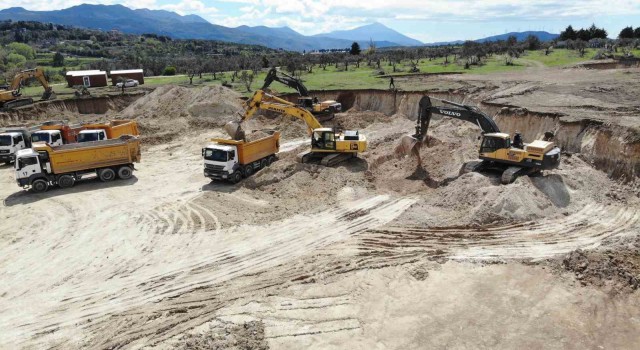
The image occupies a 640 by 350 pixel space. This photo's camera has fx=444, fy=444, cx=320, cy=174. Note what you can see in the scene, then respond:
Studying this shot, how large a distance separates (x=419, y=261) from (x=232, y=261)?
599 centimetres

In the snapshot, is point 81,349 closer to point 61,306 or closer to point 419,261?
point 61,306

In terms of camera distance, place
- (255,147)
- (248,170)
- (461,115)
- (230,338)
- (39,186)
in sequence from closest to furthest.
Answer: (230,338), (461,115), (39,186), (248,170), (255,147)

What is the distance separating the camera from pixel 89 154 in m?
22.0

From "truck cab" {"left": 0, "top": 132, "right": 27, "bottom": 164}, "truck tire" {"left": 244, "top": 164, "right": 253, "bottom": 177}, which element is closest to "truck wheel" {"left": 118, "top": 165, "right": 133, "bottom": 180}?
"truck tire" {"left": 244, "top": 164, "right": 253, "bottom": 177}

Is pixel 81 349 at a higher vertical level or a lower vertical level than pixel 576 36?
lower

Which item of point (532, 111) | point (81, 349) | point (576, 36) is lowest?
point (81, 349)

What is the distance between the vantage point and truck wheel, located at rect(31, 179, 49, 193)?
69.1ft

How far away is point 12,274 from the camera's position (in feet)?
45.7

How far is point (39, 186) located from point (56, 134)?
23.5ft

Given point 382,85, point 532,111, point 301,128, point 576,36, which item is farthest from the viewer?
point 576,36

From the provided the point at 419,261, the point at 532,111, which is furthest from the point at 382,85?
the point at 419,261

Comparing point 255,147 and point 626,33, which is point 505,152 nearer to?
point 255,147

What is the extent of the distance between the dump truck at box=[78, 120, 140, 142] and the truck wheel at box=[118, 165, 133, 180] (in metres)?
4.66

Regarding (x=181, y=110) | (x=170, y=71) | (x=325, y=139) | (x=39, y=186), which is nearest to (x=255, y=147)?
(x=325, y=139)
